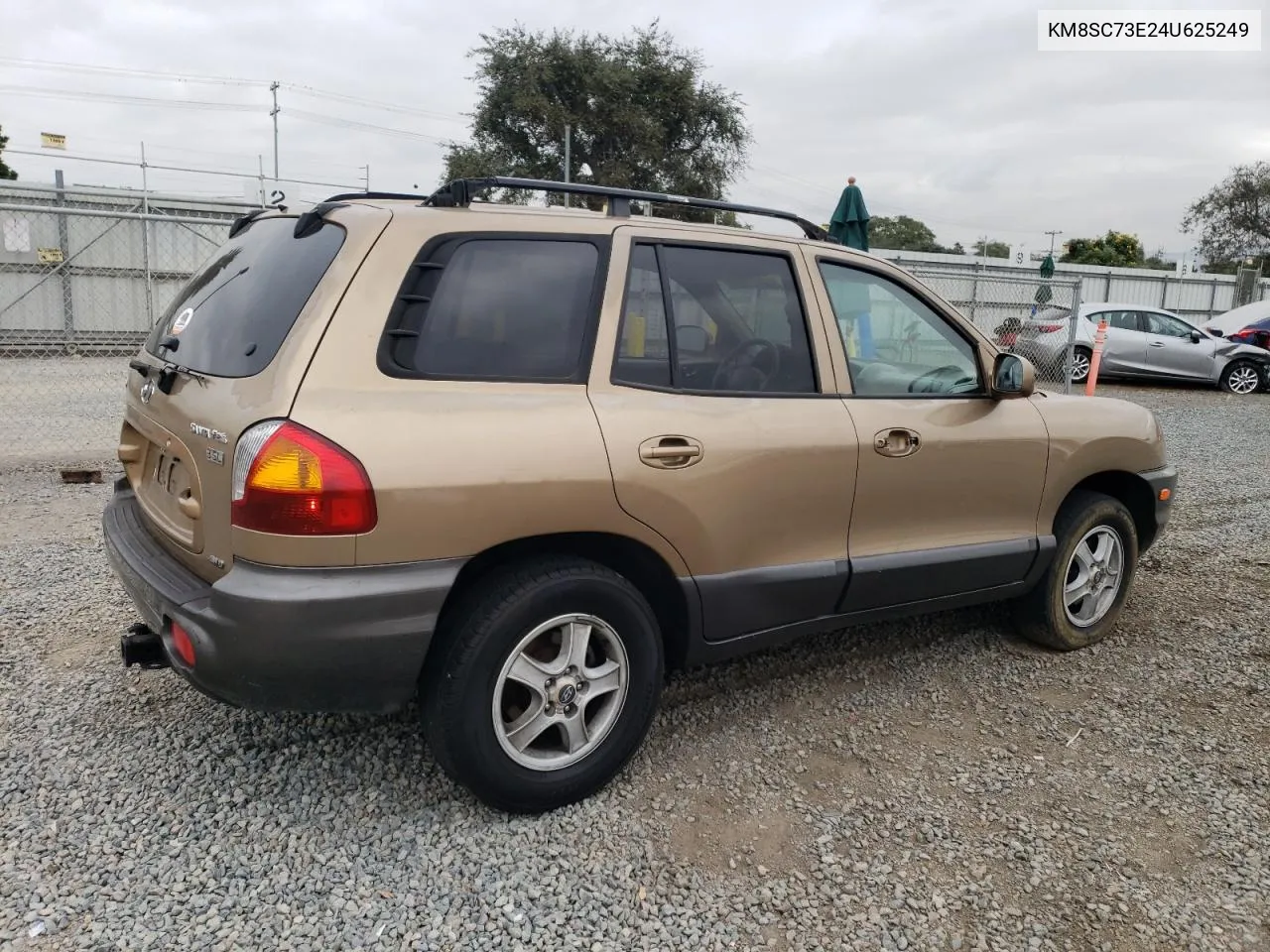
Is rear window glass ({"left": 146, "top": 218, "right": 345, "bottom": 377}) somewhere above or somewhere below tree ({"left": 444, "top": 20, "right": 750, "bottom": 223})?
below

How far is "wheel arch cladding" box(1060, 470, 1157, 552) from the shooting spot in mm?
4266

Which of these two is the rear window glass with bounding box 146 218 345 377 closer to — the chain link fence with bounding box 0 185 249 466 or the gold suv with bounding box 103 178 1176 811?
the gold suv with bounding box 103 178 1176 811

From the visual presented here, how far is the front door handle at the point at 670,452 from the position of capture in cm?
282

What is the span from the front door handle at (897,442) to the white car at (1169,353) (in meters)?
13.1

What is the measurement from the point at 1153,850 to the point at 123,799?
3.08 meters

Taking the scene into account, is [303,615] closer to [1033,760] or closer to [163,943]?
[163,943]

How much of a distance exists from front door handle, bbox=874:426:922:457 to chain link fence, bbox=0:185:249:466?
9.26m

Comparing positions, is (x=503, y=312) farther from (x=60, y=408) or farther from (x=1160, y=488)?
(x=60, y=408)

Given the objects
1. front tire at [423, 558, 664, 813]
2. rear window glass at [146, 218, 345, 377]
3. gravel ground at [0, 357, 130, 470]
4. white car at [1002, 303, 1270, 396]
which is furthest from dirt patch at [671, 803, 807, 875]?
white car at [1002, 303, 1270, 396]

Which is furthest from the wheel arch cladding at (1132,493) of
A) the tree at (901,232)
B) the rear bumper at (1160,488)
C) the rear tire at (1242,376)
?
the tree at (901,232)

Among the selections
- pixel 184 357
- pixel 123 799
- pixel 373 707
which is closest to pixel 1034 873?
pixel 373 707

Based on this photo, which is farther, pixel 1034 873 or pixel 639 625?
pixel 639 625

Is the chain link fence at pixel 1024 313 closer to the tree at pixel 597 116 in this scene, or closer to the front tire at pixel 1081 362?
the front tire at pixel 1081 362

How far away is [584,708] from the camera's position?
9.43ft
